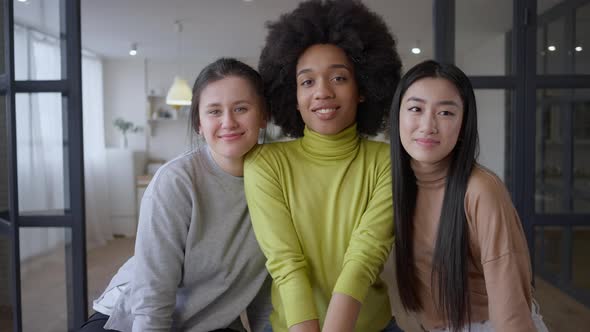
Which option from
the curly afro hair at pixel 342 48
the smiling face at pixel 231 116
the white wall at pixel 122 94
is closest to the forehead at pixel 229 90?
the smiling face at pixel 231 116

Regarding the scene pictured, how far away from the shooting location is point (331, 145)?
50.7 inches

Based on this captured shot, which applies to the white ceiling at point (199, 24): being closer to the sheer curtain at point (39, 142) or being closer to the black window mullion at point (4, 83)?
the sheer curtain at point (39, 142)

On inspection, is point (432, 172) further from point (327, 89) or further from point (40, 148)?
point (40, 148)

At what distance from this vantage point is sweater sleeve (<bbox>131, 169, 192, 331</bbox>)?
129 centimetres

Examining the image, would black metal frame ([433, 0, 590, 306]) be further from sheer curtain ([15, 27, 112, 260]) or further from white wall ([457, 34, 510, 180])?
sheer curtain ([15, 27, 112, 260])

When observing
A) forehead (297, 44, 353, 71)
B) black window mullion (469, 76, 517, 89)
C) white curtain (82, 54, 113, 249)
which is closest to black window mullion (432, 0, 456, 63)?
black window mullion (469, 76, 517, 89)

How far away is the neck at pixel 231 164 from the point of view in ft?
4.44

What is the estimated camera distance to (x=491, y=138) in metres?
1.90

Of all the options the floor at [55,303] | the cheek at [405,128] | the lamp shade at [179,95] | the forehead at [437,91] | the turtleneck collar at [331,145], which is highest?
the lamp shade at [179,95]

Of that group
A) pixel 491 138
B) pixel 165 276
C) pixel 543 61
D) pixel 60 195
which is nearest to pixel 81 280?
pixel 60 195

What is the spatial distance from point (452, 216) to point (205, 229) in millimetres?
634

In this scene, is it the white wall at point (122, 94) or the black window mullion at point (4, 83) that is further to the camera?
the white wall at point (122, 94)

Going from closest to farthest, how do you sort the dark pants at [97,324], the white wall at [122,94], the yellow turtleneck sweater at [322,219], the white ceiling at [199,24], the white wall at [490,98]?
the yellow turtleneck sweater at [322,219], the dark pants at [97,324], the white wall at [490,98], the white ceiling at [199,24], the white wall at [122,94]

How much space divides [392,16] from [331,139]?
3.74 meters
